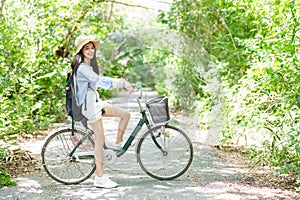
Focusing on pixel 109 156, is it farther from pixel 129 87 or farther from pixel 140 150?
pixel 129 87

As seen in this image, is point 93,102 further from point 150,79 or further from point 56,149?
point 150,79

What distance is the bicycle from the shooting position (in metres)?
5.07

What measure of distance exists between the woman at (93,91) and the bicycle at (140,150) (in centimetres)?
15

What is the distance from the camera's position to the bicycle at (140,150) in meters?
5.07

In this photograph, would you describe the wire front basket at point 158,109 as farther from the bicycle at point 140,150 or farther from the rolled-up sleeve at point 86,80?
the rolled-up sleeve at point 86,80

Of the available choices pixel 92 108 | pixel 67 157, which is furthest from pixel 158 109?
pixel 67 157

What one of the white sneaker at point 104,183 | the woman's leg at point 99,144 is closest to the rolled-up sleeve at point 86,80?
the woman's leg at point 99,144

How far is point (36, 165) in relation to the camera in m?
6.04

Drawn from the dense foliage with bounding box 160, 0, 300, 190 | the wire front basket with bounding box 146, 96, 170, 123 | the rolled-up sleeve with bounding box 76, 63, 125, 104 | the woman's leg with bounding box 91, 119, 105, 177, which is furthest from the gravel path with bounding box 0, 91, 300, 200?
the rolled-up sleeve with bounding box 76, 63, 125, 104

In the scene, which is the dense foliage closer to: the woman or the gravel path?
the gravel path

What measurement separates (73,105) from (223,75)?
3.87 m

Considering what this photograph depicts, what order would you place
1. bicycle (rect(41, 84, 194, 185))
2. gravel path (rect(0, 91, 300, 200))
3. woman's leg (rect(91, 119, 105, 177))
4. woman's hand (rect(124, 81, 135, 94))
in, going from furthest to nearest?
bicycle (rect(41, 84, 194, 185)), woman's leg (rect(91, 119, 105, 177)), woman's hand (rect(124, 81, 135, 94)), gravel path (rect(0, 91, 300, 200))

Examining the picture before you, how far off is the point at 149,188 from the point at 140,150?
440 mm

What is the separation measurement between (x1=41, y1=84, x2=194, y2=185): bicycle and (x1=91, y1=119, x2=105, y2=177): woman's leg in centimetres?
11
